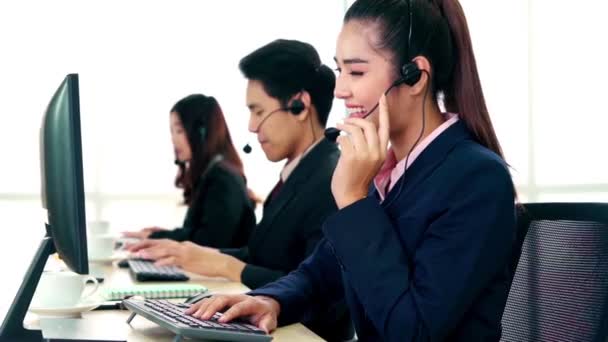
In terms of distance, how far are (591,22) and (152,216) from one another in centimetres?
302

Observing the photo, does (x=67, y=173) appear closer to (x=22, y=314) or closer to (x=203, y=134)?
(x=22, y=314)

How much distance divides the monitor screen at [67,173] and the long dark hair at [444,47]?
1.83 ft

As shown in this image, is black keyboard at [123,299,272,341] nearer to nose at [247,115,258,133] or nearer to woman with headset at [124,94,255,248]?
nose at [247,115,258,133]

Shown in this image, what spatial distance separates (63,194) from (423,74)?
0.65 meters

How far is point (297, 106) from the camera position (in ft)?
8.28

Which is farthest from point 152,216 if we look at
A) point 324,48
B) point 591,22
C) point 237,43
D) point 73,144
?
point 73,144

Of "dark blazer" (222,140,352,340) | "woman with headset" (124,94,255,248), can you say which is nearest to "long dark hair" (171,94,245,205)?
"woman with headset" (124,94,255,248)

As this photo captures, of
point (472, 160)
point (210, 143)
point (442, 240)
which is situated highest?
point (472, 160)

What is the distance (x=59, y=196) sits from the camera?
1265mm

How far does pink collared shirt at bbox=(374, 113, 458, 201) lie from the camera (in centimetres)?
145

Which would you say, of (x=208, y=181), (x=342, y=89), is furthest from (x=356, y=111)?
(x=208, y=181)

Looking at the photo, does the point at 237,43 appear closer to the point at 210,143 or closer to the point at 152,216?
the point at 152,216

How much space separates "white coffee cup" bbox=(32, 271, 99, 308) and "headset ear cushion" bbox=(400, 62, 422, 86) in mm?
731

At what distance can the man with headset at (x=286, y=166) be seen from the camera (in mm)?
2311
